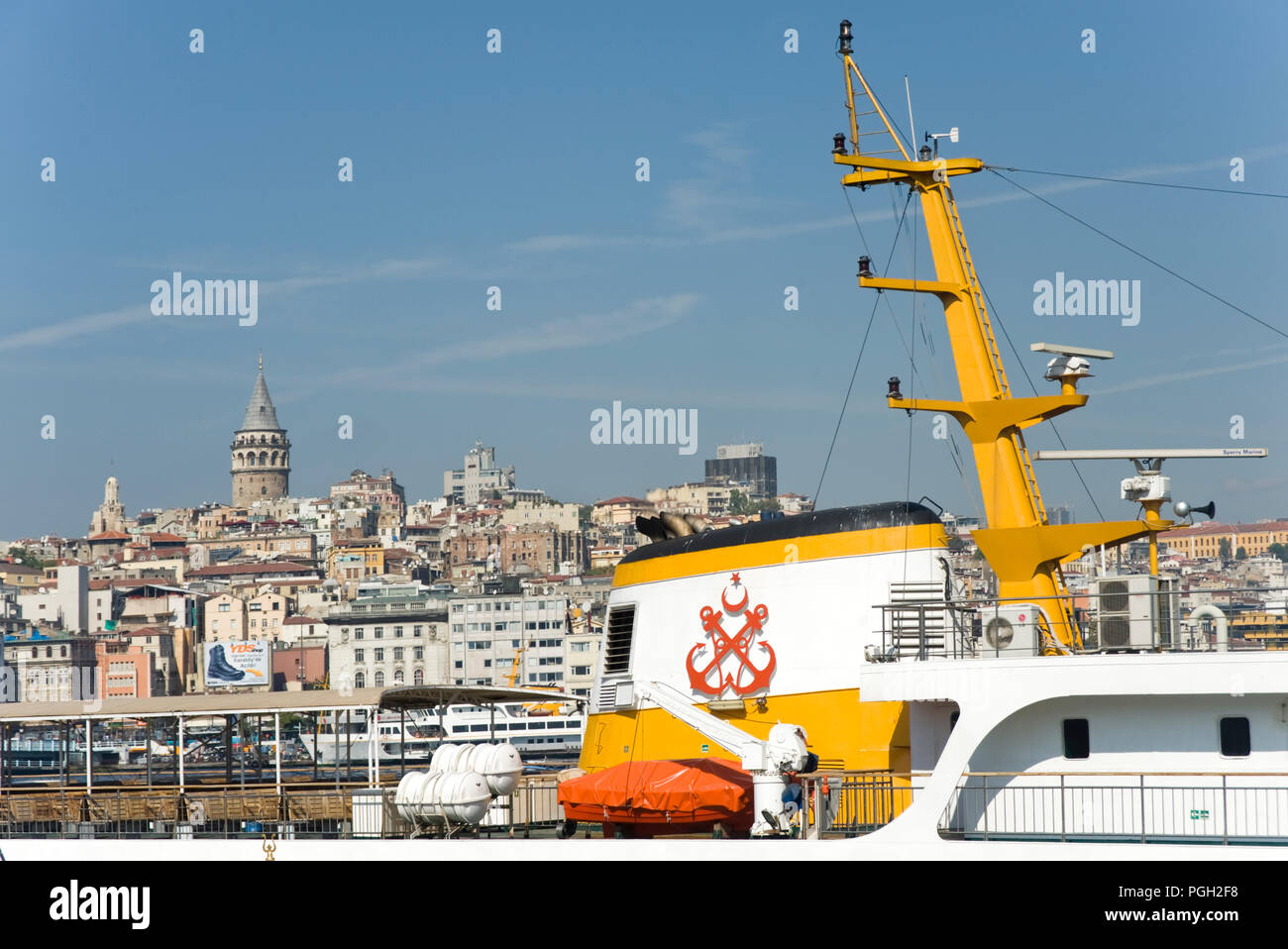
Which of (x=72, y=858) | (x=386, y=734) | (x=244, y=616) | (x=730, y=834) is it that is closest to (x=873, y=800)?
(x=730, y=834)

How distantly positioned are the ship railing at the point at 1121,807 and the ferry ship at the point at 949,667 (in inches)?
0.8

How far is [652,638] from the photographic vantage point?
16109 mm

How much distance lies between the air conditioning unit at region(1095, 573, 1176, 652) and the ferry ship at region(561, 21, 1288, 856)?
2cm

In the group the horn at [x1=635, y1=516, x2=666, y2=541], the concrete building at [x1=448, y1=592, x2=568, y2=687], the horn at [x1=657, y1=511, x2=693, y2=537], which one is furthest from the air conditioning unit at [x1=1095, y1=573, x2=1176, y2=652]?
the concrete building at [x1=448, y1=592, x2=568, y2=687]

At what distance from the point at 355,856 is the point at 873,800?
4.49 meters

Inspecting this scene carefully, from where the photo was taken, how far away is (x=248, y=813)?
19.1 metres

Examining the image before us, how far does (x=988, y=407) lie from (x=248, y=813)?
994cm

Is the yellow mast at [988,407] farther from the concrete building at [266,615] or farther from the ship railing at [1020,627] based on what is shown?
the concrete building at [266,615]

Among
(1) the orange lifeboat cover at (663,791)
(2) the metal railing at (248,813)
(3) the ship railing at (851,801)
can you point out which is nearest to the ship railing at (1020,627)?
(3) the ship railing at (851,801)

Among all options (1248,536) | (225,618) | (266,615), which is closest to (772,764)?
(225,618)

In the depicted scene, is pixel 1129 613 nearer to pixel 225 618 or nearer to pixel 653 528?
pixel 653 528

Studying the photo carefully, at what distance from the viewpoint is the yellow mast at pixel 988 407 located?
15.1 metres
